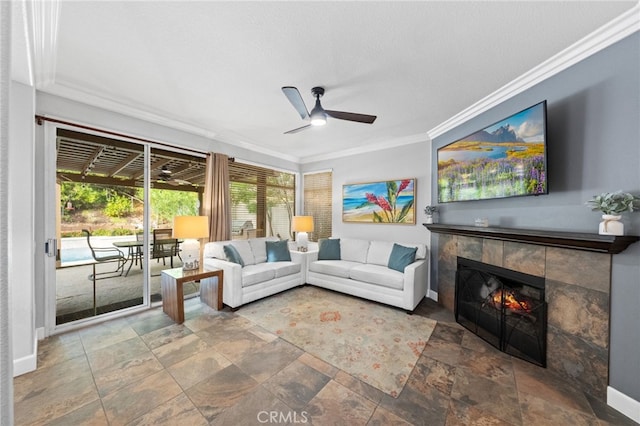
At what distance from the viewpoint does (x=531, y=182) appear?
2.32 metres

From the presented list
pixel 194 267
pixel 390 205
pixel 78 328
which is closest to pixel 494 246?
pixel 390 205

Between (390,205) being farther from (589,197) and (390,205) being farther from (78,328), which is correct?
(78,328)

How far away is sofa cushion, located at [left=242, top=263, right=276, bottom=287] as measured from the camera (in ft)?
11.4

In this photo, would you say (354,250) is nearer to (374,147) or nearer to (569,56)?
(374,147)

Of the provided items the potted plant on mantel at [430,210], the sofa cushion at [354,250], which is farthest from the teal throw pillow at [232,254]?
the potted plant on mantel at [430,210]

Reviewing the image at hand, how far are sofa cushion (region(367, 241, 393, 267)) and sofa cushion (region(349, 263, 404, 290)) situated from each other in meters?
0.13

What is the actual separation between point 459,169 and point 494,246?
41.6 inches

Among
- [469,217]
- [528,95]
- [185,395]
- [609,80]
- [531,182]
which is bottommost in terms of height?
[185,395]

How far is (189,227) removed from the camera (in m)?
3.17

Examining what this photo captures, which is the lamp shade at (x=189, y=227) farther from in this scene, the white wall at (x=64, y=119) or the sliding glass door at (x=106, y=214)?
the white wall at (x=64, y=119)

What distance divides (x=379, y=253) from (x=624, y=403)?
276cm

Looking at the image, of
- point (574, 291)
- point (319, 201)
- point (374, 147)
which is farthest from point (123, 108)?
point (574, 291)

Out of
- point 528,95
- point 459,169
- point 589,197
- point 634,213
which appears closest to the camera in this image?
point 634,213

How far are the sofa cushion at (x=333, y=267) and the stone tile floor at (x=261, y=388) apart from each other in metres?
1.59
